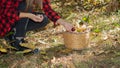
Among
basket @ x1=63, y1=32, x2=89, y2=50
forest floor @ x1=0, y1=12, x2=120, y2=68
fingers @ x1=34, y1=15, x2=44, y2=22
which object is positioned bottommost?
forest floor @ x1=0, y1=12, x2=120, y2=68

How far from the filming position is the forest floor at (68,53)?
3.14m

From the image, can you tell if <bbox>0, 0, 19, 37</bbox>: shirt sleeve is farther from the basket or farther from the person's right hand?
the basket

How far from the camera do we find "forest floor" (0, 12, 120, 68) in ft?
10.3

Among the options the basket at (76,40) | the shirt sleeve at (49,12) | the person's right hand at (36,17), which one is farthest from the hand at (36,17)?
the basket at (76,40)

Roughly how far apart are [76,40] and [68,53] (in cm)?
17

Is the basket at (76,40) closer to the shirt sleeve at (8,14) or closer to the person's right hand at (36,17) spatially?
the person's right hand at (36,17)

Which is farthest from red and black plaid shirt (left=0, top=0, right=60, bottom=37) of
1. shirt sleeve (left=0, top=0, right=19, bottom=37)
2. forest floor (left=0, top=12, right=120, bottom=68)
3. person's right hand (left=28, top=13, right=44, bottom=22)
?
forest floor (left=0, top=12, right=120, bottom=68)

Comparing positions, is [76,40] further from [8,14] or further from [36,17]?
[8,14]

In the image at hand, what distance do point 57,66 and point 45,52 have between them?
36cm

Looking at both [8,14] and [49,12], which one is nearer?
[8,14]

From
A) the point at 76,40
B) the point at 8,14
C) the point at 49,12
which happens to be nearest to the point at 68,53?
the point at 76,40

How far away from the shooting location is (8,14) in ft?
10.5

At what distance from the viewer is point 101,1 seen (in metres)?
5.20

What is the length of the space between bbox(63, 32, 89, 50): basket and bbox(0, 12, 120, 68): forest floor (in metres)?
0.05
